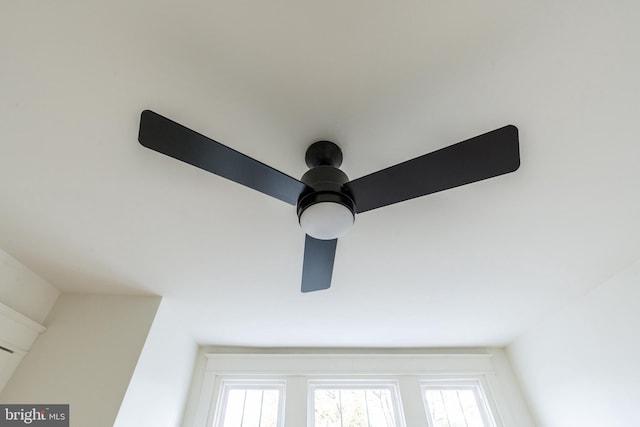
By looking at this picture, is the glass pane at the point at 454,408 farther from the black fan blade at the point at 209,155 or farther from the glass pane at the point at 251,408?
the black fan blade at the point at 209,155

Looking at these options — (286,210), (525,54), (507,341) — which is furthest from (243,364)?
(525,54)

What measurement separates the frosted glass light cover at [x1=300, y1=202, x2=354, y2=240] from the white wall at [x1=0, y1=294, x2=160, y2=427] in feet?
4.91

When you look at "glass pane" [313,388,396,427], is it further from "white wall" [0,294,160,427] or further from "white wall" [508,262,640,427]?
"white wall" [0,294,160,427]

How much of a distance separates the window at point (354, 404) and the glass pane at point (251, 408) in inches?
12.7

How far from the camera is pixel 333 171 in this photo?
1075 mm

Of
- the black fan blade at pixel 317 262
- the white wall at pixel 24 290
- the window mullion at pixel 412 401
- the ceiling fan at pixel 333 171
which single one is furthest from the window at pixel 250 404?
the ceiling fan at pixel 333 171

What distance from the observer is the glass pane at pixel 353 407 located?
247 cm

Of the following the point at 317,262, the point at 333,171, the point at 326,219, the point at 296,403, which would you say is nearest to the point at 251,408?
the point at 296,403

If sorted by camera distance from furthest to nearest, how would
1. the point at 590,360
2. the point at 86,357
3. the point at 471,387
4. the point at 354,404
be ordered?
1. the point at 471,387
2. the point at 354,404
3. the point at 590,360
4. the point at 86,357

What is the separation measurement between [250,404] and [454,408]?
69.1 inches

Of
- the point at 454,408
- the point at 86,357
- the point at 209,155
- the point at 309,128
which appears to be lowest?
the point at 454,408

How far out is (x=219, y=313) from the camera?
2211mm

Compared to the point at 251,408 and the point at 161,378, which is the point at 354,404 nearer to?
the point at 251,408

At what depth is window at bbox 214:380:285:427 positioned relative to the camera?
96.1 inches
